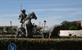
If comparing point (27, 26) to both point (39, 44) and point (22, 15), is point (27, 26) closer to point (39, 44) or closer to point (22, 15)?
point (22, 15)

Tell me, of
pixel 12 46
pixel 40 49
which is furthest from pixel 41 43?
pixel 12 46

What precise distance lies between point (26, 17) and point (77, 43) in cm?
1107

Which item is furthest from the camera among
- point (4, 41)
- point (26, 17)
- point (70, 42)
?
point (26, 17)

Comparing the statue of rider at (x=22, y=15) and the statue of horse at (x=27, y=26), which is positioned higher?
the statue of rider at (x=22, y=15)

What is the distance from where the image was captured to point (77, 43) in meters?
19.3

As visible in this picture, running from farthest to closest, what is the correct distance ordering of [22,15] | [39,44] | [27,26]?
[22,15] → [27,26] → [39,44]

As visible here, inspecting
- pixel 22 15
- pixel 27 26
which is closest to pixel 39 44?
pixel 27 26

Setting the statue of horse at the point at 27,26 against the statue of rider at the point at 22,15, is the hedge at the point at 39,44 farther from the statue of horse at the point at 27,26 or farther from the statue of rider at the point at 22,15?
the statue of rider at the point at 22,15

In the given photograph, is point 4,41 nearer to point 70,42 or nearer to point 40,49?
point 40,49

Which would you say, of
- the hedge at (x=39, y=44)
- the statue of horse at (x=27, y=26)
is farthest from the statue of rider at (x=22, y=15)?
the hedge at (x=39, y=44)

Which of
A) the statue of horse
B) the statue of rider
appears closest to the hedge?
the statue of horse

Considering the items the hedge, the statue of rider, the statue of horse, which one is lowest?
the hedge

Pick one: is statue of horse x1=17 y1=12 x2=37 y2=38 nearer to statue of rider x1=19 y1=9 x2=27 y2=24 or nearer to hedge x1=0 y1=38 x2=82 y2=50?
statue of rider x1=19 y1=9 x2=27 y2=24

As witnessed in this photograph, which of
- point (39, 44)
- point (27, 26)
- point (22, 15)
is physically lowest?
point (39, 44)
